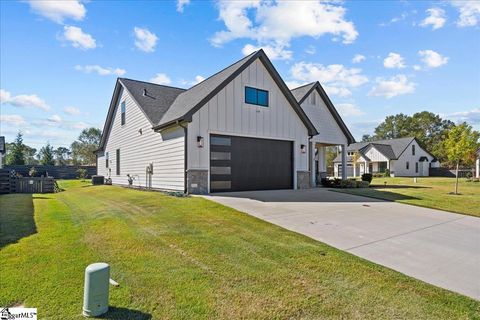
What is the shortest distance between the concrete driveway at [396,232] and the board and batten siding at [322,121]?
8.88 meters

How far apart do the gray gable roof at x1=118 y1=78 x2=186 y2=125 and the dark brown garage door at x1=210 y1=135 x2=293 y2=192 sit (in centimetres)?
413

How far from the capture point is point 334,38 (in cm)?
1268

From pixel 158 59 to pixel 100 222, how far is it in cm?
948

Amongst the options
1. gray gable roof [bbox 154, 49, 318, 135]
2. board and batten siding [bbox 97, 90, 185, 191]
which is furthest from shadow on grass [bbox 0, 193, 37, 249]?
gray gable roof [bbox 154, 49, 318, 135]

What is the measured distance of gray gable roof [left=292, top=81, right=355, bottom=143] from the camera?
18.1m

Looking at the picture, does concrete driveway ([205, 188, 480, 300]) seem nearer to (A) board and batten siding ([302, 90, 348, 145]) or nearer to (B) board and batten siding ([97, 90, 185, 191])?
(B) board and batten siding ([97, 90, 185, 191])

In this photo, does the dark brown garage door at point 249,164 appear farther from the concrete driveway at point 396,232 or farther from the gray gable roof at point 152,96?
the gray gable roof at point 152,96

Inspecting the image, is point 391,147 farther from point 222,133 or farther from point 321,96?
point 222,133

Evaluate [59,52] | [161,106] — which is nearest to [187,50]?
[161,106]

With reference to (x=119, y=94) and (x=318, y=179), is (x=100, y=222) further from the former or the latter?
(x=318, y=179)

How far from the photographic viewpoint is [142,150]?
1554cm

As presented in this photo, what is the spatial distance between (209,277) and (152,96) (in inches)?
574

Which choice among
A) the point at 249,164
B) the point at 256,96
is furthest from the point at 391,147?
the point at 249,164

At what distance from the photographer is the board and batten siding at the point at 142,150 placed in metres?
11.9
